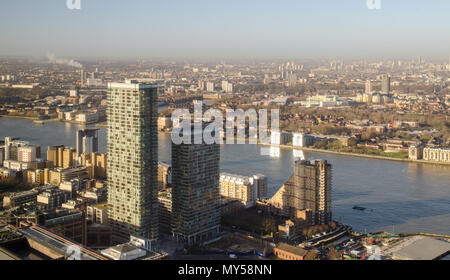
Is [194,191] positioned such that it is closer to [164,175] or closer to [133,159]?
[133,159]

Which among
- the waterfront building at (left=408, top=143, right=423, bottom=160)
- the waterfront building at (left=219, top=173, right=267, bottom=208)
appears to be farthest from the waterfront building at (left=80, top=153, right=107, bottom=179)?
the waterfront building at (left=408, top=143, right=423, bottom=160)

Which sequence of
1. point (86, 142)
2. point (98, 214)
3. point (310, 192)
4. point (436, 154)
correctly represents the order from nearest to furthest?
point (98, 214), point (310, 192), point (86, 142), point (436, 154)

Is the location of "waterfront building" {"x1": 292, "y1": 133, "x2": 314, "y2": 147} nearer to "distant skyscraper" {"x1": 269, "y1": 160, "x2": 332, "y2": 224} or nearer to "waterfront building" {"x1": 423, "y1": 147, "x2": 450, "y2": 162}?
"waterfront building" {"x1": 423, "y1": 147, "x2": 450, "y2": 162}

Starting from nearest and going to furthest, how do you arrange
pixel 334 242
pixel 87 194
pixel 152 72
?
pixel 334 242, pixel 87 194, pixel 152 72

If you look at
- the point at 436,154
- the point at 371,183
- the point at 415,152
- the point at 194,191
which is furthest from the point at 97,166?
the point at 436,154

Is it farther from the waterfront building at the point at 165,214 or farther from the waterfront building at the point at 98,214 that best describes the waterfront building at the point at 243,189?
the waterfront building at the point at 98,214
